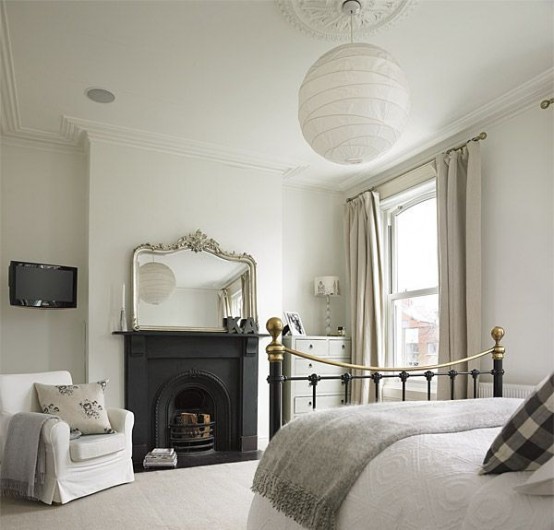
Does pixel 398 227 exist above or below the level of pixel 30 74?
below

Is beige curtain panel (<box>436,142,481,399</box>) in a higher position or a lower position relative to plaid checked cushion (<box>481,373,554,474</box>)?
higher

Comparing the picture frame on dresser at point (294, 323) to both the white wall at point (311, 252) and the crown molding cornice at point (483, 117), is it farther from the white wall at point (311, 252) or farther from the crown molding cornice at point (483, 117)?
the crown molding cornice at point (483, 117)

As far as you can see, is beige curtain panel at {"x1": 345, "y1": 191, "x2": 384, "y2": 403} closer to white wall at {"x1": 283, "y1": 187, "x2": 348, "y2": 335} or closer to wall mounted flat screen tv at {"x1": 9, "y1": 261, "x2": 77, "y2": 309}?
white wall at {"x1": 283, "y1": 187, "x2": 348, "y2": 335}

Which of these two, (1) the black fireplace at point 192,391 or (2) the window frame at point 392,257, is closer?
(1) the black fireplace at point 192,391

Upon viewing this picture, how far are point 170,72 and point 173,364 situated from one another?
249cm

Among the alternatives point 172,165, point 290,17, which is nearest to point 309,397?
point 172,165

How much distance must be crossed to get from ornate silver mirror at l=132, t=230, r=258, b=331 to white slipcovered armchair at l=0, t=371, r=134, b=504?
1.10 meters

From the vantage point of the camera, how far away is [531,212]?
3.91 metres

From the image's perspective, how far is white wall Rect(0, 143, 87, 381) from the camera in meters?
Result: 4.65

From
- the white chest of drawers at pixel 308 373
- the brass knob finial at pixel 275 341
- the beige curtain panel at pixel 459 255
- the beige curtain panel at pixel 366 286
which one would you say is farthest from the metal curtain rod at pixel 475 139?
the brass knob finial at pixel 275 341

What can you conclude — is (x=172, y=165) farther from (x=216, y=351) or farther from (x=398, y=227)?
(x=398, y=227)

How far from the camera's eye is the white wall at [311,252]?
5987mm

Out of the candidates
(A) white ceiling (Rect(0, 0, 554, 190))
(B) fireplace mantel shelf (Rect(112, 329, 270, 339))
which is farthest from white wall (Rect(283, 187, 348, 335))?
(A) white ceiling (Rect(0, 0, 554, 190))

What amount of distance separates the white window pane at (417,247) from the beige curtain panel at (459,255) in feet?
1.75
